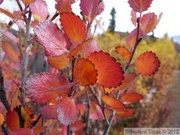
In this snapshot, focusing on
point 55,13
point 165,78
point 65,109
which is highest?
point 165,78

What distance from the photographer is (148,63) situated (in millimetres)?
437

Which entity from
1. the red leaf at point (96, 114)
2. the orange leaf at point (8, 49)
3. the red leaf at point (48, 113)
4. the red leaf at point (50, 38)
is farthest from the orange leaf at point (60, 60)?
the red leaf at point (96, 114)

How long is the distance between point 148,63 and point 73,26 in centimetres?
17

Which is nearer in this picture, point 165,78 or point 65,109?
point 65,109

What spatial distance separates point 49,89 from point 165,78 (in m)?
8.25

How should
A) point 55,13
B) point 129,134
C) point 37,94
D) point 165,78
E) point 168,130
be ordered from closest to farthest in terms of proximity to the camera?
point 37,94 < point 55,13 < point 129,134 < point 168,130 < point 165,78

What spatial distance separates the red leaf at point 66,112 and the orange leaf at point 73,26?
0.29 ft

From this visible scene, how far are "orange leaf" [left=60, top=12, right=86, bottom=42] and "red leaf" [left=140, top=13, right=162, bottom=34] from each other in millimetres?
150

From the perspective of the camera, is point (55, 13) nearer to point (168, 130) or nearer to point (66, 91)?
point (66, 91)

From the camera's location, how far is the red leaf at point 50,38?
1.02 feet

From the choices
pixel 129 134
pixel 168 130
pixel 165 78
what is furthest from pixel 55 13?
pixel 165 78

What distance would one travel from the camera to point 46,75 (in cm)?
33

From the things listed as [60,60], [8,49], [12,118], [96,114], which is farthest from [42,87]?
[96,114]

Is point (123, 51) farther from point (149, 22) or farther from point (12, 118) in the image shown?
point (12, 118)
